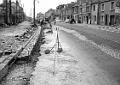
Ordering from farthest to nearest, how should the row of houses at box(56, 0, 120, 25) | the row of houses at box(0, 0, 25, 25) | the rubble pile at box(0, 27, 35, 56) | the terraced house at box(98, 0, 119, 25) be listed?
the row of houses at box(0, 0, 25, 25), the terraced house at box(98, 0, 119, 25), the row of houses at box(56, 0, 120, 25), the rubble pile at box(0, 27, 35, 56)

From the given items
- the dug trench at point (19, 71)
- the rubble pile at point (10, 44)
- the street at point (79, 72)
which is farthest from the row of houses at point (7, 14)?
the street at point (79, 72)

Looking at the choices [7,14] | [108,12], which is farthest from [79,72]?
[7,14]

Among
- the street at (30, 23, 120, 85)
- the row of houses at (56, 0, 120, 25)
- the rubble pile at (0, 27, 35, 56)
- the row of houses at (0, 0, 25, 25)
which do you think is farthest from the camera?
Answer: the row of houses at (0, 0, 25, 25)

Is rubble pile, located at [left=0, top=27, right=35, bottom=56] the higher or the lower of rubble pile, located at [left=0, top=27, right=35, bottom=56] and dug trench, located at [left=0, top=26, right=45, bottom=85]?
the higher

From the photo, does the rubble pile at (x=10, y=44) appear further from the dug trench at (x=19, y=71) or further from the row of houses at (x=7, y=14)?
the row of houses at (x=7, y=14)

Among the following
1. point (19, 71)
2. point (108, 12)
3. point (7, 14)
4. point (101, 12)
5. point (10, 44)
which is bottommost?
point (19, 71)

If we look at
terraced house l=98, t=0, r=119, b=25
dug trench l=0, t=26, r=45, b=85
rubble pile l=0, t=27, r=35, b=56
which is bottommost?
dug trench l=0, t=26, r=45, b=85

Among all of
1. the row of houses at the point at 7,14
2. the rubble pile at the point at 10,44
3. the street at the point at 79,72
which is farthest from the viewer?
the row of houses at the point at 7,14

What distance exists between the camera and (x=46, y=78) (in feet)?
19.2

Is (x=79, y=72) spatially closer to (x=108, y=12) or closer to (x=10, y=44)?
(x=10, y=44)

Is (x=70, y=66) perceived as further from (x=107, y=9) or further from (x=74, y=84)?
(x=107, y=9)

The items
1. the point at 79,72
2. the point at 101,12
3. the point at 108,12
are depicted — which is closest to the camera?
the point at 79,72


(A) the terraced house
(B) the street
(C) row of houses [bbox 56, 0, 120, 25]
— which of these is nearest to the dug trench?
(B) the street

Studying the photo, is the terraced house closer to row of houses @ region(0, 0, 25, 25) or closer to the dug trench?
row of houses @ region(0, 0, 25, 25)
